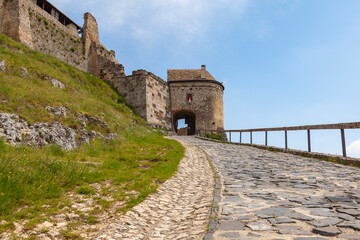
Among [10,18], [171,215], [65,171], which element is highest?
[10,18]

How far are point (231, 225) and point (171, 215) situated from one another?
Answer: 1.55 m

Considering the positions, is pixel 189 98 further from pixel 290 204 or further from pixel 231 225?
pixel 231 225

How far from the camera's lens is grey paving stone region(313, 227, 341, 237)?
3232mm

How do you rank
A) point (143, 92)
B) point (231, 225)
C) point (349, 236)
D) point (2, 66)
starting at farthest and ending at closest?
point (143, 92)
point (2, 66)
point (231, 225)
point (349, 236)

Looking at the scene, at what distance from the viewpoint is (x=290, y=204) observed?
15.5 feet

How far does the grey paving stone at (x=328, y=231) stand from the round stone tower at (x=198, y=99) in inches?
1111

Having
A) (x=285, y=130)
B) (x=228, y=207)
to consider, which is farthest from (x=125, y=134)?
(x=228, y=207)

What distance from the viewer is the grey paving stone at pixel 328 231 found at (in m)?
3.23

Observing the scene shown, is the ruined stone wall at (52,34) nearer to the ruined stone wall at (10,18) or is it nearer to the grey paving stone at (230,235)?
the ruined stone wall at (10,18)

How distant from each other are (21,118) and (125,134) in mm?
6292

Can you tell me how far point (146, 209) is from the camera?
16.9 feet

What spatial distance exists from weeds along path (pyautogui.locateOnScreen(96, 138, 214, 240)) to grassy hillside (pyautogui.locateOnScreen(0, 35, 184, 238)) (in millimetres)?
327

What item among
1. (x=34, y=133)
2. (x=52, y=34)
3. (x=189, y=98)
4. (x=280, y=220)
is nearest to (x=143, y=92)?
(x=189, y=98)

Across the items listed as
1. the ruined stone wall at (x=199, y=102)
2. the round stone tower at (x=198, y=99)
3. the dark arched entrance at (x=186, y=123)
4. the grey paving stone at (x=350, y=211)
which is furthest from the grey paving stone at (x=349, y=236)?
the dark arched entrance at (x=186, y=123)
